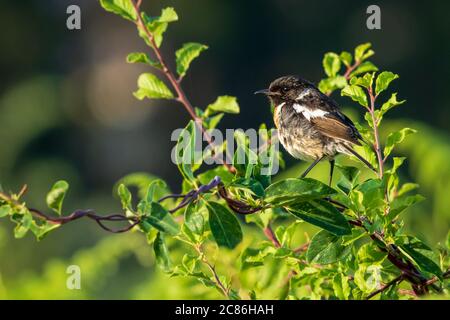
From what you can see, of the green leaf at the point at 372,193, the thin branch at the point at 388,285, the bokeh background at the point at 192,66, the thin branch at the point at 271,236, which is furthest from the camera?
the bokeh background at the point at 192,66

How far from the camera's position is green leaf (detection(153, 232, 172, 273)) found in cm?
210

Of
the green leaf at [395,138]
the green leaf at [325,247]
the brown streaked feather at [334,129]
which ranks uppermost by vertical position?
the green leaf at [395,138]

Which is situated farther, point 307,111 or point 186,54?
point 307,111

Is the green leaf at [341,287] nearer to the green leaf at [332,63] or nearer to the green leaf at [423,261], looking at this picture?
the green leaf at [423,261]

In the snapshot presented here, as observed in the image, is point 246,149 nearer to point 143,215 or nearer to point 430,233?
point 143,215

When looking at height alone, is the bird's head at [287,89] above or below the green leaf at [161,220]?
above

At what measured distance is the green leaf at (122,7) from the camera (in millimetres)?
2682

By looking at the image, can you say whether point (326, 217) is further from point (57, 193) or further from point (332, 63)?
point (332, 63)

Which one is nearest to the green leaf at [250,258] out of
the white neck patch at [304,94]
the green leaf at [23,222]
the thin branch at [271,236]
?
the thin branch at [271,236]

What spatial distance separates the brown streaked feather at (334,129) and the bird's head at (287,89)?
0.66 ft

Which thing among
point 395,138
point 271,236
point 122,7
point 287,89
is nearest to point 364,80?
point 395,138

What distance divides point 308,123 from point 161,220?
6.62 feet

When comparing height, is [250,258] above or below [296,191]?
below

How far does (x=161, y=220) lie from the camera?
2.00 metres
